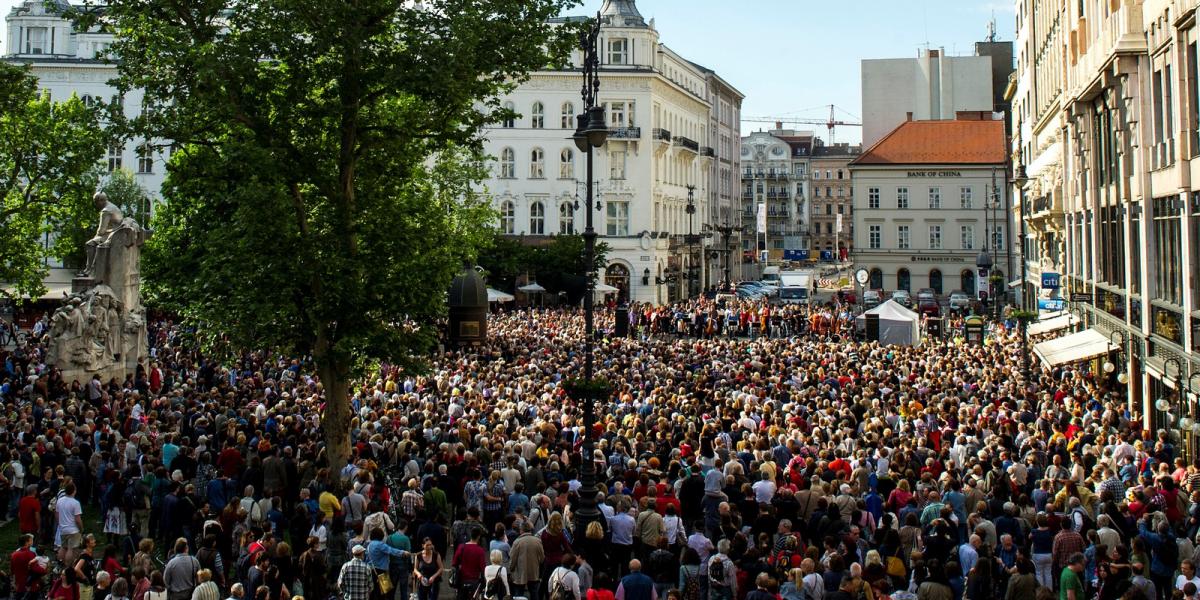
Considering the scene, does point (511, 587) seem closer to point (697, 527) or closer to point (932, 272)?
point (697, 527)

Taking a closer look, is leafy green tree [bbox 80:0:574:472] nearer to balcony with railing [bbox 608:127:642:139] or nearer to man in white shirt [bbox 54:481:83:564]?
man in white shirt [bbox 54:481:83:564]

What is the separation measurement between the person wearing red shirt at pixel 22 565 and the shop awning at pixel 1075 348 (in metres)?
21.5

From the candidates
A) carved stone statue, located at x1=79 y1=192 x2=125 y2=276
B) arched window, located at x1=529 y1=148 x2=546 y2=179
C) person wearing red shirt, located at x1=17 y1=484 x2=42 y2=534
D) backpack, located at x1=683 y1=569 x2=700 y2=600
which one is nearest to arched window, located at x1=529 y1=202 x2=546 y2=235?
arched window, located at x1=529 y1=148 x2=546 y2=179

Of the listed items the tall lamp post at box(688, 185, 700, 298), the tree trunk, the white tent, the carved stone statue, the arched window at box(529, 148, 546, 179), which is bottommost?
the tree trunk

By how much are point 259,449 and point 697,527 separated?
796cm

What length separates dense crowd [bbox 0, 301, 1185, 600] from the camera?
12.7m

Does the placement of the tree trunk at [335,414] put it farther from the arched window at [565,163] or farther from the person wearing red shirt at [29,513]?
the arched window at [565,163]

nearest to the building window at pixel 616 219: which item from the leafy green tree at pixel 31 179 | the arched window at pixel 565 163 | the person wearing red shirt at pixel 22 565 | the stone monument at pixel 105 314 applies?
the arched window at pixel 565 163

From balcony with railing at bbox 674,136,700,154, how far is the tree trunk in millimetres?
62635

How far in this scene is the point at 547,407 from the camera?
24.6 meters

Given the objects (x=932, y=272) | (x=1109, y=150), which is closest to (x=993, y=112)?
(x=932, y=272)

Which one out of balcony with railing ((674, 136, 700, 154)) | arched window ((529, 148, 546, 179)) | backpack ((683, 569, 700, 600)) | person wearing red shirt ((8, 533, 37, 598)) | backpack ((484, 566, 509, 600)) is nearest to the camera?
backpack ((484, 566, 509, 600))

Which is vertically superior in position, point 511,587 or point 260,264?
point 260,264

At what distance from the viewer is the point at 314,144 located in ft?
64.7
